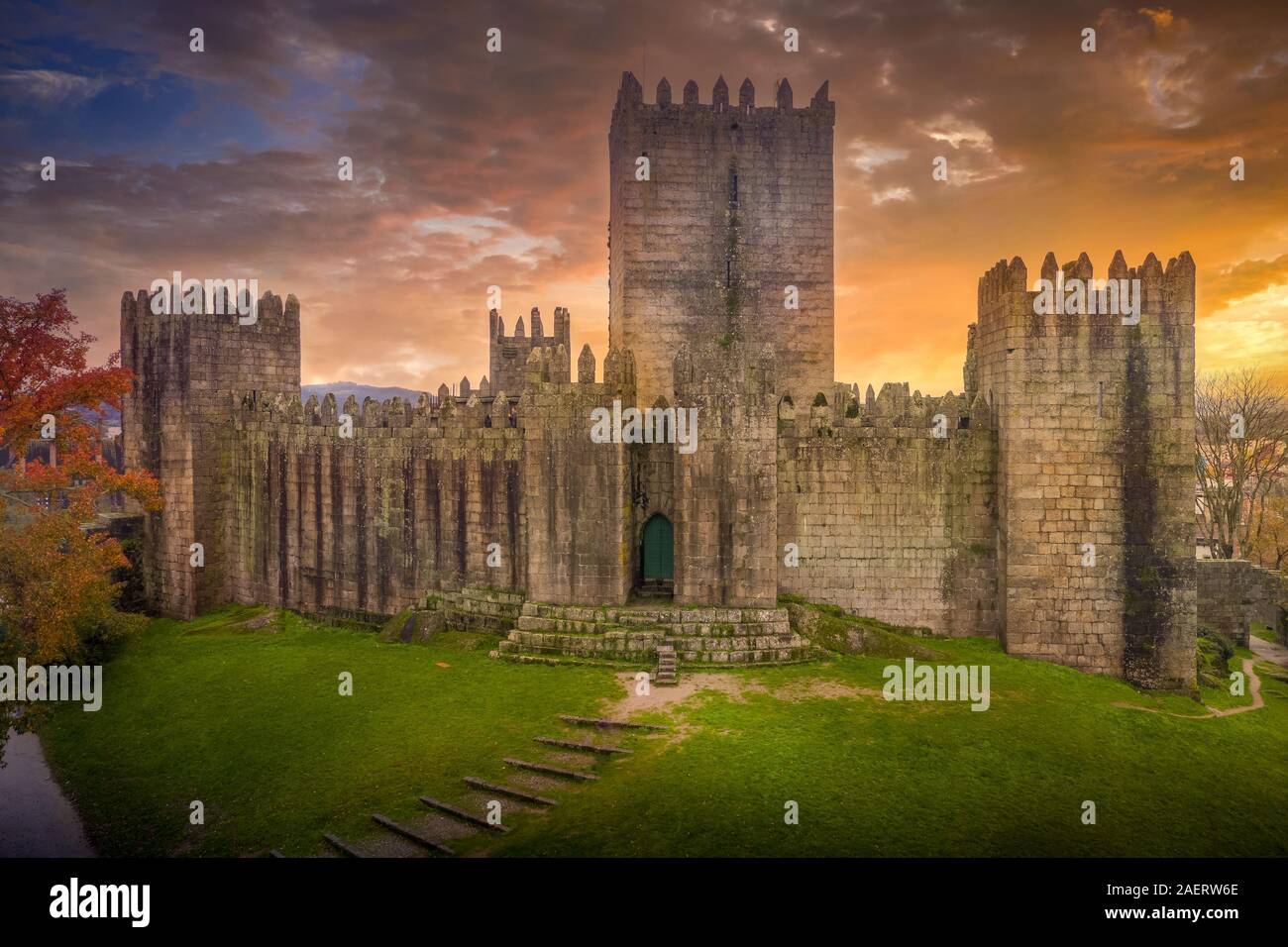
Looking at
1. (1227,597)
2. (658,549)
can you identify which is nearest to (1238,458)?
(1227,597)

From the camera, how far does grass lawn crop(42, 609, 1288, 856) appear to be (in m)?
13.3

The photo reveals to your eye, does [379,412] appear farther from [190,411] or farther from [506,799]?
[506,799]

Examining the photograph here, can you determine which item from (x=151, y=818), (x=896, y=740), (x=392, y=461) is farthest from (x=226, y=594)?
(x=896, y=740)

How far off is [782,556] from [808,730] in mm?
8569

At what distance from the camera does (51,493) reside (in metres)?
28.6

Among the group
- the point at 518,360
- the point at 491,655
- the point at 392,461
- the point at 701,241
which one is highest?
the point at 701,241

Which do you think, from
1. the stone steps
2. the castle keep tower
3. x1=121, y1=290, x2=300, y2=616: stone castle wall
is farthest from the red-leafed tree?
the castle keep tower

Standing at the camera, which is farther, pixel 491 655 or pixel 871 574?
pixel 871 574

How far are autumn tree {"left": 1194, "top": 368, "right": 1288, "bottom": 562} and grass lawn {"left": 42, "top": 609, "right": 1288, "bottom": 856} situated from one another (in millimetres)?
24457

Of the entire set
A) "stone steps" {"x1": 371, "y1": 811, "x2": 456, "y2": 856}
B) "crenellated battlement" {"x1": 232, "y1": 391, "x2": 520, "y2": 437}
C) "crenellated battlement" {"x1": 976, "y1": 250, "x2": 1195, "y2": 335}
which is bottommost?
"stone steps" {"x1": 371, "y1": 811, "x2": 456, "y2": 856}

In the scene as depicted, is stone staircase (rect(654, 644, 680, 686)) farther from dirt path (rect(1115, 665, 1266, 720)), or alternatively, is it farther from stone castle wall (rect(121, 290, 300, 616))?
stone castle wall (rect(121, 290, 300, 616))

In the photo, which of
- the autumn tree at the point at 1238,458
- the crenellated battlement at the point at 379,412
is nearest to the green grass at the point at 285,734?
the crenellated battlement at the point at 379,412
